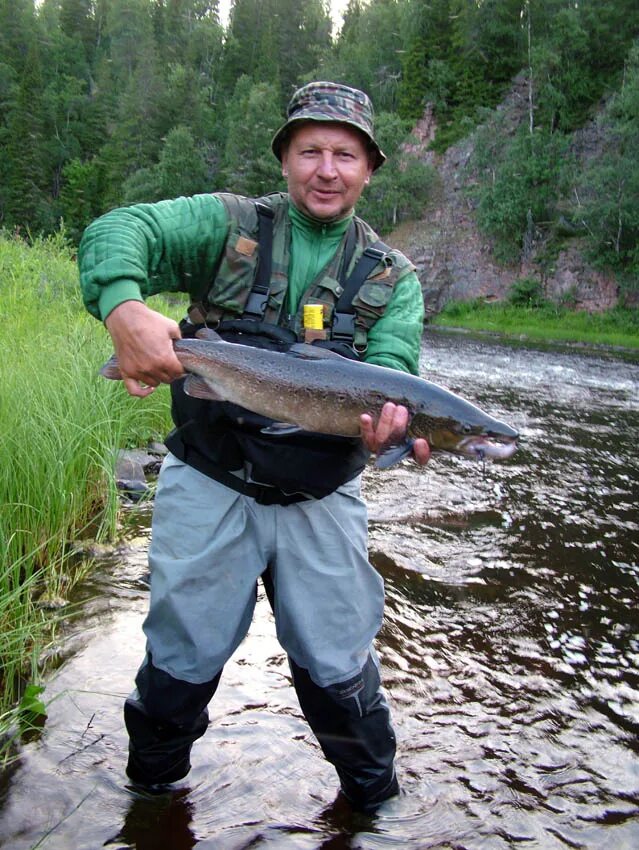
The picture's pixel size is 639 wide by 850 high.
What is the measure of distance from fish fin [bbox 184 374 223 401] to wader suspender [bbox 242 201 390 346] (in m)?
0.37

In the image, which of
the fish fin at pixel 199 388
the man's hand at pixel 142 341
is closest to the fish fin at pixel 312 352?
the fish fin at pixel 199 388

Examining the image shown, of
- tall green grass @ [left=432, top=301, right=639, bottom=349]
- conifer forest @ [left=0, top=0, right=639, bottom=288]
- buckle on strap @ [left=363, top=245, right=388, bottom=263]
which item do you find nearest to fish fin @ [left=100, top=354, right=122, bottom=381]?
buckle on strap @ [left=363, top=245, right=388, bottom=263]

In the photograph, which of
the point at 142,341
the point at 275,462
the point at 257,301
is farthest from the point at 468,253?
the point at 142,341

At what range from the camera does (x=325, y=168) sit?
2.90 m

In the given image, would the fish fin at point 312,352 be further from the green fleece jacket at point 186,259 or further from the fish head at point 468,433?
the fish head at point 468,433

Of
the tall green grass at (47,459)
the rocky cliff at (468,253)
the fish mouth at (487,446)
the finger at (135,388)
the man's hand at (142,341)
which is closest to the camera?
the man's hand at (142,341)

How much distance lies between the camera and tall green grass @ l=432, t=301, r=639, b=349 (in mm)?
32250

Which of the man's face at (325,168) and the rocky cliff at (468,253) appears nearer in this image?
the man's face at (325,168)

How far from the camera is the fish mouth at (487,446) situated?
2.83 meters

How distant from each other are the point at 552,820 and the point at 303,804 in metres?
1.16

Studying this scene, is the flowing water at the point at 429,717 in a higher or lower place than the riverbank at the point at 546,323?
lower

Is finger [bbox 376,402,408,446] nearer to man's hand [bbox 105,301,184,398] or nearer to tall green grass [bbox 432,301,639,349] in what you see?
man's hand [bbox 105,301,184,398]

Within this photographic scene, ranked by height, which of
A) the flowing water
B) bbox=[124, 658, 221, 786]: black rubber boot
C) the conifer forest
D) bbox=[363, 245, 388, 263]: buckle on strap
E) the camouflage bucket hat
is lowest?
the flowing water

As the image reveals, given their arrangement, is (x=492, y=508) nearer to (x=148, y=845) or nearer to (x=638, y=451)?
(x=638, y=451)
